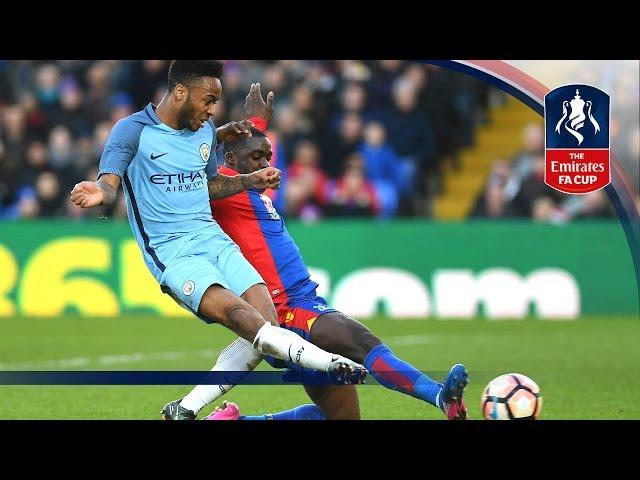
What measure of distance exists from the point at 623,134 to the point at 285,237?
2044mm

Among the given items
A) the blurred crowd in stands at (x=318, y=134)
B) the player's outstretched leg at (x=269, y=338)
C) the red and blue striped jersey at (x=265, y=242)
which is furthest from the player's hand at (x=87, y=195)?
the blurred crowd in stands at (x=318, y=134)

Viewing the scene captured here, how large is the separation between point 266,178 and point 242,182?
0.29 m

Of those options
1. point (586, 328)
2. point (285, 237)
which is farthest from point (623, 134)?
point (586, 328)

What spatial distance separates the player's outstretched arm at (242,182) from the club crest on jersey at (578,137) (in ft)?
5.29

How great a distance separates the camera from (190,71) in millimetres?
6688

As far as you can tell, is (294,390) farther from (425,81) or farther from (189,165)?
(425,81)

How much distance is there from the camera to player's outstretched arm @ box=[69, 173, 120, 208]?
6105 millimetres

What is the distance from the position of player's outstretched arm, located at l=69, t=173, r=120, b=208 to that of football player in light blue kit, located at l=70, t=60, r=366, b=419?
0.05m

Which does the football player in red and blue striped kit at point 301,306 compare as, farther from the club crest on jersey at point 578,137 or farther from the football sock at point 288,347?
the club crest on jersey at point 578,137

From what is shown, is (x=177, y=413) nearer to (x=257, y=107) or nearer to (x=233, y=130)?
(x=233, y=130)

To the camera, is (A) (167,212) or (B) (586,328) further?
(B) (586,328)

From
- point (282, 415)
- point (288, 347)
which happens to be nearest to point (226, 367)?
point (282, 415)

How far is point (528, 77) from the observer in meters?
7.09

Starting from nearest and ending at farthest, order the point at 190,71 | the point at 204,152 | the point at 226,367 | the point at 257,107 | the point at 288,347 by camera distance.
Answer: the point at 288,347 → the point at 190,71 → the point at 204,152 → the point at 226,367 → the point at 257,107
